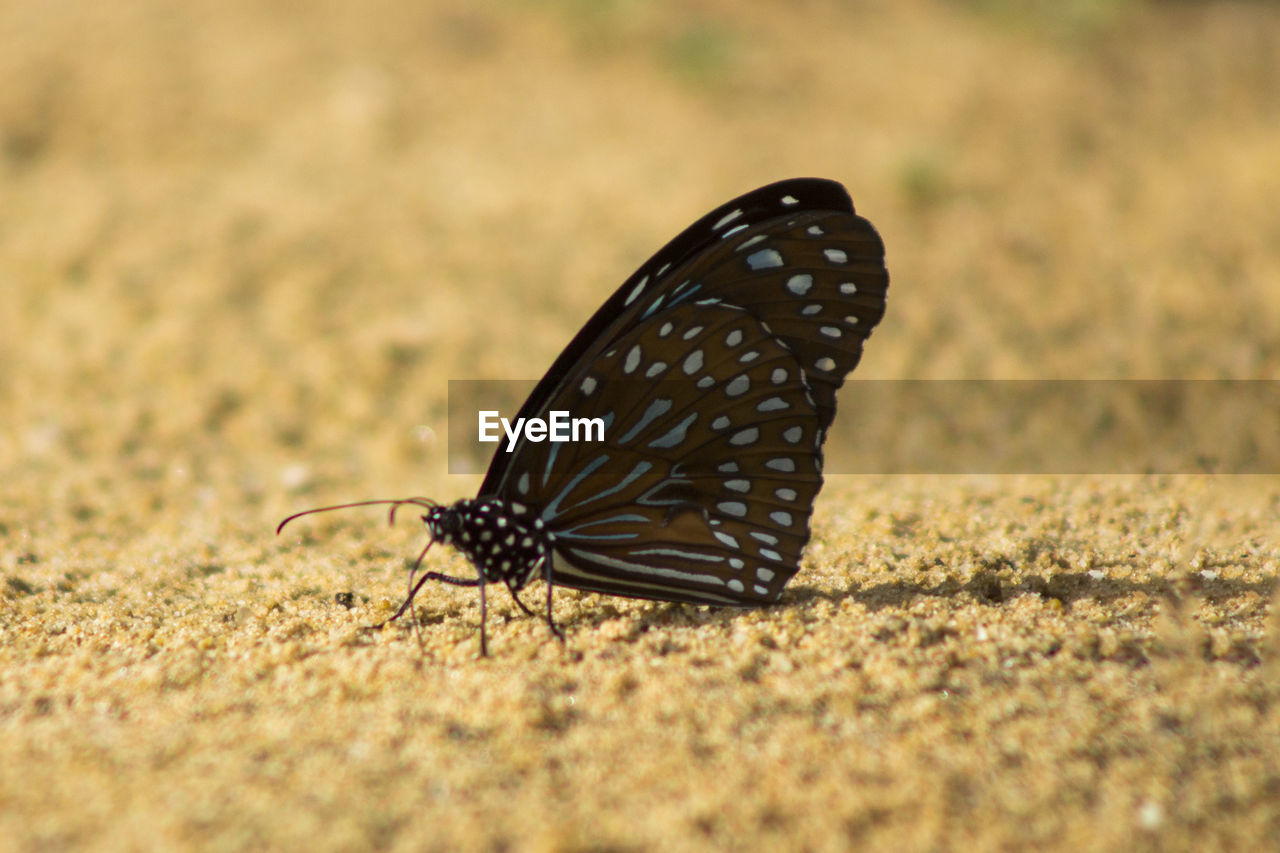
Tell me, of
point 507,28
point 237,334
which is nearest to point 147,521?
point 237,334

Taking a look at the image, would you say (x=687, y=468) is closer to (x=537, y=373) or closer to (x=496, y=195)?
(x=537, y=373)

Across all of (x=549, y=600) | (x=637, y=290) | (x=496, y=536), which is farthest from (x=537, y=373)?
(x=549, y=600)

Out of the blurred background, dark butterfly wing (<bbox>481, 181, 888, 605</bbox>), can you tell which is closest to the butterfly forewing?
dark butterfly wing (<bbox>481, 181, 888, 605</bbox>)

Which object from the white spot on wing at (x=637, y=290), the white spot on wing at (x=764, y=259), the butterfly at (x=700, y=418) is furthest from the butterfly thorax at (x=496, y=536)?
the white spot on wing at (x=764, y=259)

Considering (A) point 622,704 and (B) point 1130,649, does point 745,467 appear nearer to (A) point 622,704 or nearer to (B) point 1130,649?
(A) point 622,704

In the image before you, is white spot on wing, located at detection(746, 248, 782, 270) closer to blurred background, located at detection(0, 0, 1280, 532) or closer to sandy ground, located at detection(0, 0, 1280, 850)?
sandy ground, located at detection(0, 0, 1280, 850)
